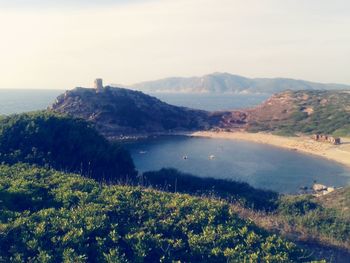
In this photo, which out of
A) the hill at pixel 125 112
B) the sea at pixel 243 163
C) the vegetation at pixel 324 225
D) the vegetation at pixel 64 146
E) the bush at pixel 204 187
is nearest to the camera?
the vegetation at pixel 324 225

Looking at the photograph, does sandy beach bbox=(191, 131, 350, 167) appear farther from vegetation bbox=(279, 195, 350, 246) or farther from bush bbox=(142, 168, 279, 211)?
vegetation bbox=(279, 195, 350, 246)

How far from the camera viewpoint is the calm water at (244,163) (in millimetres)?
51938

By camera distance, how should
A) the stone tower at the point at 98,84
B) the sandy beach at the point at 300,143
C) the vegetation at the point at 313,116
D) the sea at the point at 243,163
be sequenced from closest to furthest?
1. the sea at the point at 243,163
2. the sandy beach at the point at 300,143
3. the vegetation at the point at 313,116
4. the stone tower at the point at 98,84

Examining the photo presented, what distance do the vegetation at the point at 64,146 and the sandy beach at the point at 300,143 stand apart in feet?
141

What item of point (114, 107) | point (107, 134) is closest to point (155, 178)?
point (107, 134)

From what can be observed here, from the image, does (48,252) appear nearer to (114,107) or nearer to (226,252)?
(226,252)

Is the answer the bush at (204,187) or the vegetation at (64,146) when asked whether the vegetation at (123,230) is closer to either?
the vegetation at (64,146)

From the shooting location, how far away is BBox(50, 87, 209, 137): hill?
271ft

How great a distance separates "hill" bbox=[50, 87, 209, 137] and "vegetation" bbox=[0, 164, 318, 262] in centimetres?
6586

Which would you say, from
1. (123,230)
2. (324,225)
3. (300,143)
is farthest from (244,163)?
(123,230)

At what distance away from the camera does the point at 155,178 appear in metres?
35.1

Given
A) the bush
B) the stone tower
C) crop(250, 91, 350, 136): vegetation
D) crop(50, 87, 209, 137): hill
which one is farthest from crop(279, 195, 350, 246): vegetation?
the stone tower

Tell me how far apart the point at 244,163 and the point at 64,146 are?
1406 inches

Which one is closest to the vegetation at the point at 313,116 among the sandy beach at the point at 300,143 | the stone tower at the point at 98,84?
the sandy beach at the point at 300,143
